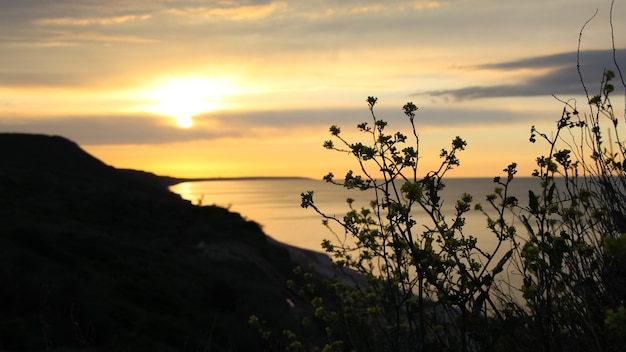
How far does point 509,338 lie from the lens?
16.1 ft

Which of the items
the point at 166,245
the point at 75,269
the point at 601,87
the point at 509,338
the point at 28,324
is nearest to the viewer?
the point at 509,338

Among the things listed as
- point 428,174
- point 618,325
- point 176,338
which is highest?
point 428,174

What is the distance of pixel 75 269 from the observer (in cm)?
2028

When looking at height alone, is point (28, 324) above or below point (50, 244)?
below

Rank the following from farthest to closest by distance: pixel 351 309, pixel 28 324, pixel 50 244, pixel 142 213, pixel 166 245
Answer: pixel 142 213
pixel 166 245
pixel 50 244
pixel 28 324
pixel 351 309

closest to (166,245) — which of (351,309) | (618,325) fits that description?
(351,309)

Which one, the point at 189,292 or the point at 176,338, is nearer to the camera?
the point at 176,338

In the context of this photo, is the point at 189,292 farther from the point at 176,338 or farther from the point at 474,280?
the point at 474,280

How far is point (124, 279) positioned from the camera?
69.8 ft

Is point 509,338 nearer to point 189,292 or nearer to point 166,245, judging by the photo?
point 189,292

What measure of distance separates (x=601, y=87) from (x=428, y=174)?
260cm

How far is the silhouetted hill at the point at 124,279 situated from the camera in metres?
16.3

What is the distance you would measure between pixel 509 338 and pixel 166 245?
27.6m

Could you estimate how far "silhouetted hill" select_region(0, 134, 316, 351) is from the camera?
1627 cm
